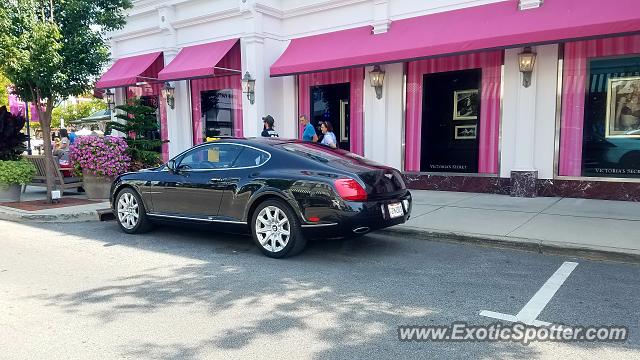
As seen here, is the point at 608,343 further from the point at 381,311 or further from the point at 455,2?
the point at 455,2

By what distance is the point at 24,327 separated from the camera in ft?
12.5

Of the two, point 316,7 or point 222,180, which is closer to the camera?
point 222,180

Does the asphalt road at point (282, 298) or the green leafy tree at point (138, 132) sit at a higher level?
the green leafy tree at point (138, 132)

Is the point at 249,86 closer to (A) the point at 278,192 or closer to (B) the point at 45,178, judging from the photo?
(B) the point at 45,178

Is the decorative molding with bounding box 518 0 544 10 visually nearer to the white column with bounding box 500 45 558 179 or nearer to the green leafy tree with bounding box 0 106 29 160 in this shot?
the white column with bounding box 500 45 558 179

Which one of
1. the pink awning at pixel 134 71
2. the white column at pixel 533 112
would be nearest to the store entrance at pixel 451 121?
the white column at pixel 533 112

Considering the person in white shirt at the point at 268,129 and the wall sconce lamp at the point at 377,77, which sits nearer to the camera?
the person in white shirt at the point at 268,129

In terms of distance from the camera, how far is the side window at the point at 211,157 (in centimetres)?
629

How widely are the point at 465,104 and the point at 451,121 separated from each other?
496 mm

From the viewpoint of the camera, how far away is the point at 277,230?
5684mm

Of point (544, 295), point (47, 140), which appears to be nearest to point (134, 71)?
point (47, 140)

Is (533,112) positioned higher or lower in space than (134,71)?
lower

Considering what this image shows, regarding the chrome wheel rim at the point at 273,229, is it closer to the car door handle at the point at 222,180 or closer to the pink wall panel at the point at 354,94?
the car door handle at the point at 222,180

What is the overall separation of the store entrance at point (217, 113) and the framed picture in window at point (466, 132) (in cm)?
689
